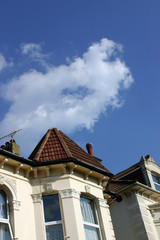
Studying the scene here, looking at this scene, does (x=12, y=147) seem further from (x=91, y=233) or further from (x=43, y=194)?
(x=91, y=233)

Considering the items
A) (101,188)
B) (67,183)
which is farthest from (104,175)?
(67,183)

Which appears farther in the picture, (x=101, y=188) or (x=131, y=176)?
(x=131, y=176)

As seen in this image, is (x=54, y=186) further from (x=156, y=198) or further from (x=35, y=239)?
(x=156, y=198)

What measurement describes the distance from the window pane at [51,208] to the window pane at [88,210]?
3.27 feet

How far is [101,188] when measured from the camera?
12.3 m

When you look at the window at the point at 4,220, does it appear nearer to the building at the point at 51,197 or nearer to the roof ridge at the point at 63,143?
the building at the point at 51,197

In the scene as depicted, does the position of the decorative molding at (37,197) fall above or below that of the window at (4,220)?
above

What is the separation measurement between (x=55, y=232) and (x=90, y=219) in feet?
5.18

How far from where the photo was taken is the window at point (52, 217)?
10.0m

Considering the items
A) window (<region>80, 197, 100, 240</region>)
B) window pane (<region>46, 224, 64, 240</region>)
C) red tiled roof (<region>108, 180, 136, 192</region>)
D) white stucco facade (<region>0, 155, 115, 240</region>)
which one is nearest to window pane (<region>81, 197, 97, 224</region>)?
window (<region>80, 197, 100, 240</region>)

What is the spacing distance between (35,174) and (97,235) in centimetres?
309

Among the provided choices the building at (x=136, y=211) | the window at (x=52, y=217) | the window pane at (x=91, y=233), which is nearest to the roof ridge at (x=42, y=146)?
the window at (x=52, y=217)

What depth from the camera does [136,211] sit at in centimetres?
1634

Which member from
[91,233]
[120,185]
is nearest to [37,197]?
[91,233]
